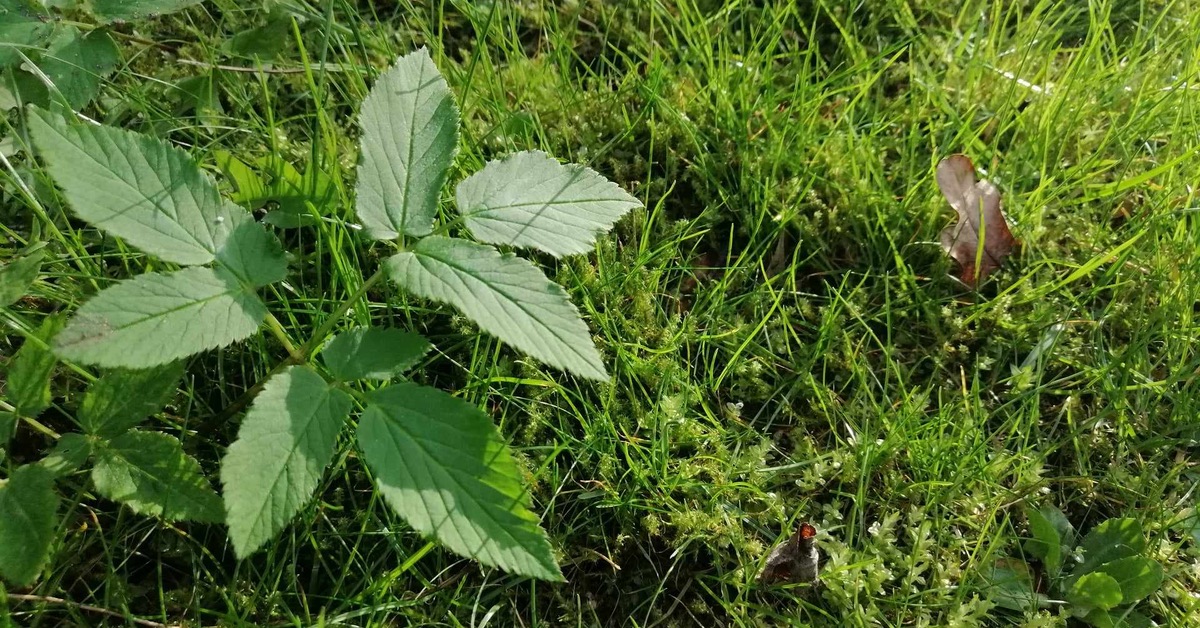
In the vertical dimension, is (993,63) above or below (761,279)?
above

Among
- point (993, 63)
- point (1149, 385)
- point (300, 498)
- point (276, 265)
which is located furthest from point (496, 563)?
point (993, 63)

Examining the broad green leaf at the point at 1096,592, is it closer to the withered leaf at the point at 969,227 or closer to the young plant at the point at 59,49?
the withered leaf at the point at 969,227

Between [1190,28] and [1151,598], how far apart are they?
1.69 meters

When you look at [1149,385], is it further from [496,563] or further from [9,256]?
[9,256]

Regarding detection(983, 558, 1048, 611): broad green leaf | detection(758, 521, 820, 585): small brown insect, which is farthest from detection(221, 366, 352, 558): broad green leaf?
detection(983, 558, 1048, 611): broad green leaf

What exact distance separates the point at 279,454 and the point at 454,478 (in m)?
0.28

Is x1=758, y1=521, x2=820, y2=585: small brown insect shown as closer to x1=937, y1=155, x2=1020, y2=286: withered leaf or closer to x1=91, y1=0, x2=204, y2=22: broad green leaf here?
x1=937, y1=155, x2=1020, y2=286: withered leaf

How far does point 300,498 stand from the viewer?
129cm

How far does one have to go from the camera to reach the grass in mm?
1704

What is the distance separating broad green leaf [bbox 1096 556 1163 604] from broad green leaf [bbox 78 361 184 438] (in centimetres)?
197

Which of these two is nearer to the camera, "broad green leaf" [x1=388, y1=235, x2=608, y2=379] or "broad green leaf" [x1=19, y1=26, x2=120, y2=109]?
"broad green leaf" [x1=388, y1=235, x2=608, y2=379]

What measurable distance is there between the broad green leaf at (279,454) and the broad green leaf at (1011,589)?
1.42m

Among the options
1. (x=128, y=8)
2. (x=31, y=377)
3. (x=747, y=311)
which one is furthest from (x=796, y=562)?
(x=128, y=8)

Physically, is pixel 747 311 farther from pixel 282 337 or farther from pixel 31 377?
pixel 31 377
